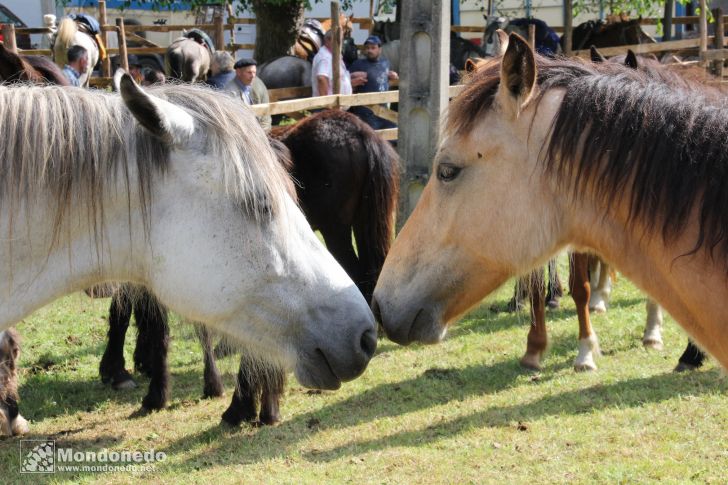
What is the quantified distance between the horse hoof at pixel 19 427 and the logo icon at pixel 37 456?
161 millimetres

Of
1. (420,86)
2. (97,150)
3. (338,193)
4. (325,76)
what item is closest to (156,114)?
(97,150)

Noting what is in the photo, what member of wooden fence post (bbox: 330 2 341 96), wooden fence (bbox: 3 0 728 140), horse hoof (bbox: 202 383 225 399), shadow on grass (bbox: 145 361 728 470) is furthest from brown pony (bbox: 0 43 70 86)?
wooden fence post (bbox: 330 2 341 96)

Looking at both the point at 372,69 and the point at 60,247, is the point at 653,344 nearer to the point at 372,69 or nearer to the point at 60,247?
the point at 60,247

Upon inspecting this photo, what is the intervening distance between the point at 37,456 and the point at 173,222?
2965 millimetres

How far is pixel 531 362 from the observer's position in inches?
238

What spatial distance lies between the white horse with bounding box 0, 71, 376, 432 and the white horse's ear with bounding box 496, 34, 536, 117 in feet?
2.56

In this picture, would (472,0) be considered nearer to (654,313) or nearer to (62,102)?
(654,313)

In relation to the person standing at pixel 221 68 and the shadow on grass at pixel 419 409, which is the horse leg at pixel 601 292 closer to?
the shadow on grass at pixel 419 409

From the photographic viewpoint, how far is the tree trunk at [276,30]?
1577 centimetres

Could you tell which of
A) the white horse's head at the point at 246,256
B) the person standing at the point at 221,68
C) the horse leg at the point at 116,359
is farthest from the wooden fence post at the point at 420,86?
the white horse's head at the point at 246,256

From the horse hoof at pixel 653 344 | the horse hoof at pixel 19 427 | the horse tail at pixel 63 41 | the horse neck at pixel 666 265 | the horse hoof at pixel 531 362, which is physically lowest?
the horse hoof at pixel 653 344

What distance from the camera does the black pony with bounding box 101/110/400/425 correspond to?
6.07 m

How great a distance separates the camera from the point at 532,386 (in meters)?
5.66

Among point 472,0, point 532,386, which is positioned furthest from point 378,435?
point 472,0
